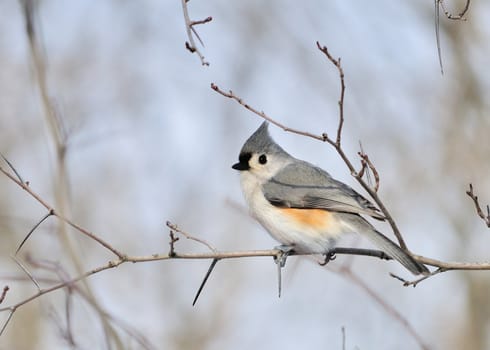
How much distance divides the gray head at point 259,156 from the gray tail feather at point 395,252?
82cm

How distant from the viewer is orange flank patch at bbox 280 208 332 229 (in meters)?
3.85

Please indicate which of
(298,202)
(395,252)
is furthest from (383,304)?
(298,202)

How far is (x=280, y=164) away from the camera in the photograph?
4.25 meters

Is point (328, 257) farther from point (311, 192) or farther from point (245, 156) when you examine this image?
point (245, 156)

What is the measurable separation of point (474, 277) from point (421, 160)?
115cm

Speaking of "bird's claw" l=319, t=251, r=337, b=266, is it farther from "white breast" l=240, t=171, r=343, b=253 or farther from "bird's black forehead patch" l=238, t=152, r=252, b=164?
"bird's black forehead patch" l=238, t=152, r=252, b=164

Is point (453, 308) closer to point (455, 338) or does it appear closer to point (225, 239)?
point (455, 338)

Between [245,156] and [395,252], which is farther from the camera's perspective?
[245,156]

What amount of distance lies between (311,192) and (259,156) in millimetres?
429

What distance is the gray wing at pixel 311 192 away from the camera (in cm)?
380

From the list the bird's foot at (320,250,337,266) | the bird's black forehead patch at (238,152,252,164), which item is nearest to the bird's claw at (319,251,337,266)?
the bird's foot at (320,250,337,266)

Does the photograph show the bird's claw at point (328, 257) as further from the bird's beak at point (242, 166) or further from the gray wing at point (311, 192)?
the bird's beak at point (242, 166)

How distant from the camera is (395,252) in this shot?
3275mm

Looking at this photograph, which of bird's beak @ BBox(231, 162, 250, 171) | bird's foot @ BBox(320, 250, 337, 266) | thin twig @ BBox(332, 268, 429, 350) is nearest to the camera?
thin twig @ BBox(332, 268, 429, 350)
